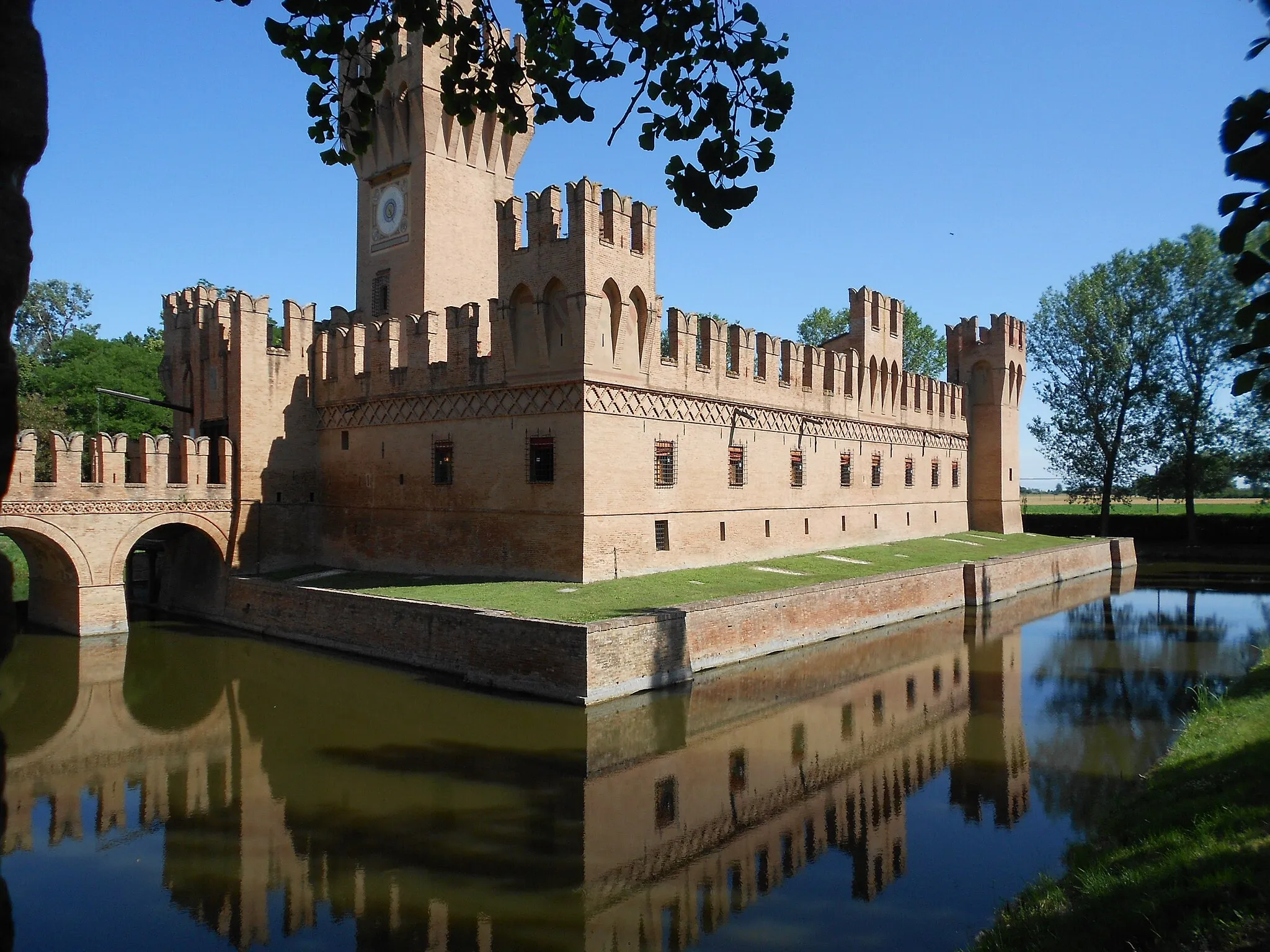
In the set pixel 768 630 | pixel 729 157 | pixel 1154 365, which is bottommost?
pixel 768 630

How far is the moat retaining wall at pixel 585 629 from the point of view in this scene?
12.8 m

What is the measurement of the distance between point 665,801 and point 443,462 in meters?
11.8

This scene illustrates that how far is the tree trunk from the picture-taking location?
1811 mm

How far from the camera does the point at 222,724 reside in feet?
42.0

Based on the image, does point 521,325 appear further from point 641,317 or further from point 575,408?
point 641,317

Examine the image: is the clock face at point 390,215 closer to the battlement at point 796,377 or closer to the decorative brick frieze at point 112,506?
the decorative brick frieze at point 112,506

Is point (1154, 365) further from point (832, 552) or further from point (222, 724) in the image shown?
point (222, 724)

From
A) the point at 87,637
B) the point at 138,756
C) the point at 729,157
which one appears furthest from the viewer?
the point at 87,637

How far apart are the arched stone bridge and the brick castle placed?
0.71 m

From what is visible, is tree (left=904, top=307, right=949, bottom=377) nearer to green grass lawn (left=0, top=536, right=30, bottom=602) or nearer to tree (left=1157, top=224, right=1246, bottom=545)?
tree (left=1157, top=224, right=1246, bottom=545)

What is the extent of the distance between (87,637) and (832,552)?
18.1 metres

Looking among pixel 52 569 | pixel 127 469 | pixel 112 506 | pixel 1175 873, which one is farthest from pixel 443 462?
pixel 1175 873

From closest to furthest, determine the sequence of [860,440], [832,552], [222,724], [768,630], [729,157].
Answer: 1. [729,157]
2. [222,724]
3. [768,630]
4. [832,552]
5. [860,440]

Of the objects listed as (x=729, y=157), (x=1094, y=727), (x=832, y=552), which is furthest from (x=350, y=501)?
(x=729, y=157)
